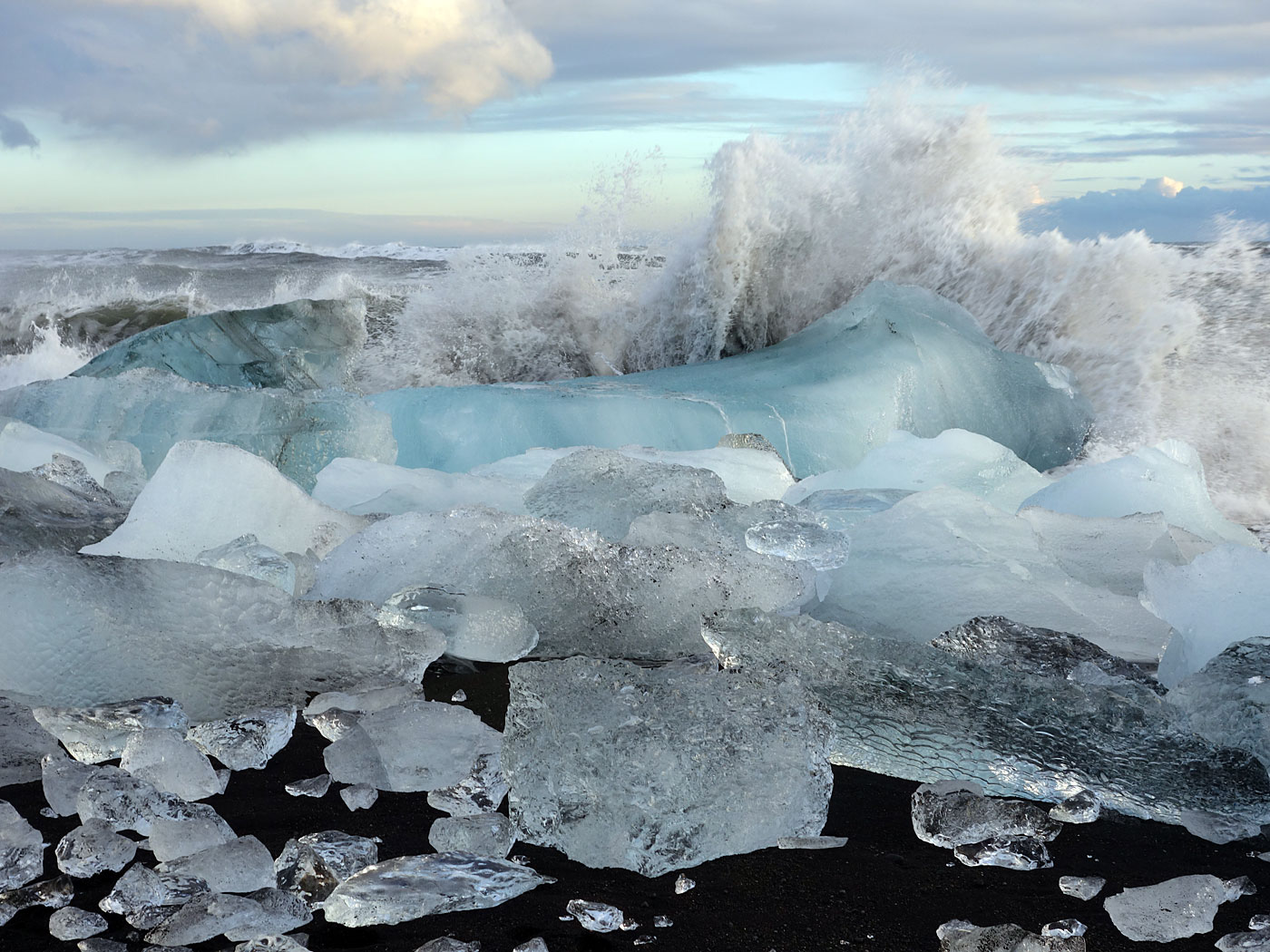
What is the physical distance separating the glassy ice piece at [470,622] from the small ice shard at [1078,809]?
0.83m

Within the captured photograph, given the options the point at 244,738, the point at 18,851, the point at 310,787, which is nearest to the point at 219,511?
the point at 244,738

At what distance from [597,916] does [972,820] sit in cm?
45

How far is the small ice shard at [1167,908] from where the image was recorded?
0.96m

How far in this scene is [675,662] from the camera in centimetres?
157

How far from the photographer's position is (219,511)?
6.88ft

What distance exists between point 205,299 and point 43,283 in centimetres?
178

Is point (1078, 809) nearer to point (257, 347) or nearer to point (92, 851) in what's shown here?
point (92, 851)

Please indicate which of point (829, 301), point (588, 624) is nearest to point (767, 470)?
point (588, 624)

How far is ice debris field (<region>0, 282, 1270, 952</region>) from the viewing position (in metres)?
1.03

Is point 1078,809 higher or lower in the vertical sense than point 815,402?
lower

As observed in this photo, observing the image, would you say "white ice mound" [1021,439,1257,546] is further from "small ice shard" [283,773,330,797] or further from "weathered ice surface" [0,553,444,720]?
"small ice shard" [283,773,330,797]

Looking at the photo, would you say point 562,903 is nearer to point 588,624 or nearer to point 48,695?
point 588,624

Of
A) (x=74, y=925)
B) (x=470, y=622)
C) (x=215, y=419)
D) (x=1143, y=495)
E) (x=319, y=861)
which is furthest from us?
(x=215, y=419)

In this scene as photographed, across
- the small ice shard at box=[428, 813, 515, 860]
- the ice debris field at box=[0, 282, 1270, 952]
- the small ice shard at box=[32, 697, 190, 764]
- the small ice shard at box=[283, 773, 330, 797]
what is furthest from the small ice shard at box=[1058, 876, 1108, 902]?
the small ice shard at box=[32, 697, 190, 764]
